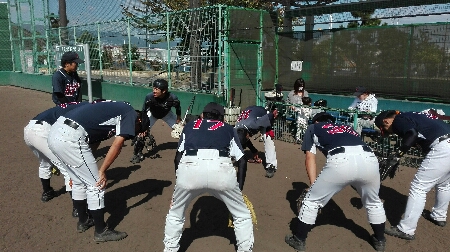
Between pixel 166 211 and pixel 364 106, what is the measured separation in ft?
18.3

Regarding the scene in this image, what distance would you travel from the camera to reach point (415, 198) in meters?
4.57

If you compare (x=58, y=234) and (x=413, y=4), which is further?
(x=413, y=4)

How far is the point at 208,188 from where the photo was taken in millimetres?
3611

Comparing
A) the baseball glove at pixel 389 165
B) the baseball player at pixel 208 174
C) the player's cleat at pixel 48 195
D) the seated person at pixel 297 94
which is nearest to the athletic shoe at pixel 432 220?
the baseball glove at pixel 389 165

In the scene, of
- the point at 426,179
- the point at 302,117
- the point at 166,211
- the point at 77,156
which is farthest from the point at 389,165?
the point at 302,117

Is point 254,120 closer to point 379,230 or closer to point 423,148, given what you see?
point 423,148

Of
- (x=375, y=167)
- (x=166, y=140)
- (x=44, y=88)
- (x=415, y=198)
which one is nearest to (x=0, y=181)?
(x=166, y=140)

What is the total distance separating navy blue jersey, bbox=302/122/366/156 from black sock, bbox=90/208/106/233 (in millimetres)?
2665

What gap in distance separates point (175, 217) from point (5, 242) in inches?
95.9

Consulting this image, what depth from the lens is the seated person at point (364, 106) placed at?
8242mm

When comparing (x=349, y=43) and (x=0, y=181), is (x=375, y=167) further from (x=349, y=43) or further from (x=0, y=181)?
(x=349, y=43)

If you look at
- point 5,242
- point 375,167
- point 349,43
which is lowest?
point 5,242

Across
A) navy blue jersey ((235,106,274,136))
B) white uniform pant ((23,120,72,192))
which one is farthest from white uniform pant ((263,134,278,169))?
white uniform pant ((23,120,72,192))

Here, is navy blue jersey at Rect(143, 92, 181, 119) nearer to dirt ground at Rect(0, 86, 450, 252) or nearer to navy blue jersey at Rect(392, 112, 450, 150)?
dirt ground at Rect(0, 86, 450, 252)
